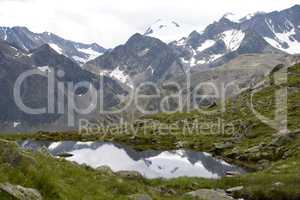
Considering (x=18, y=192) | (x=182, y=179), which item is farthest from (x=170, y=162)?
(x=18, y=192)

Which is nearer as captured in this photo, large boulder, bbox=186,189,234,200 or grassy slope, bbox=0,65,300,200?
grassy slope, bbox=0,65,300,200

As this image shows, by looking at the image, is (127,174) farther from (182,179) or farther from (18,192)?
(18,192)

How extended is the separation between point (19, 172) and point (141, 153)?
72.2m

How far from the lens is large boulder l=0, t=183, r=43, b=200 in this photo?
14328 mm

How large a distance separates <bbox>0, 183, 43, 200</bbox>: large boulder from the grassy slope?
624 mm

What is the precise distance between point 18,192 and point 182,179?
2556 cm

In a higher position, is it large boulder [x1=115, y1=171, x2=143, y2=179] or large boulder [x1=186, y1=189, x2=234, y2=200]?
large boulder [x1=115, y1=171, x2=143, y2=179]

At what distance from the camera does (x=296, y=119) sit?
3563 inches

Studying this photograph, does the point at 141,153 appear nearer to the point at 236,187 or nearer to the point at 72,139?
the point at 72,139

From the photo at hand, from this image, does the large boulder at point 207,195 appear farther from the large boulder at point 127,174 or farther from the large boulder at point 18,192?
the large boulder at point 18,192

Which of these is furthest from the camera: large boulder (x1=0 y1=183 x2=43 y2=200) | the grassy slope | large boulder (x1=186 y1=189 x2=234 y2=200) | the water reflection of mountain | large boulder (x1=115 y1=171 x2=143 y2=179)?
the water reflection of mountain

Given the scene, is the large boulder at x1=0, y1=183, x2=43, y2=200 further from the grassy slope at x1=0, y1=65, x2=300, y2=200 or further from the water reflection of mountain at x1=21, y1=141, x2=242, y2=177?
the water reflection of mountain at x1=21, y1=141, x2=242, y2=177

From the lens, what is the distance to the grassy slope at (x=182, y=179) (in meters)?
17.6

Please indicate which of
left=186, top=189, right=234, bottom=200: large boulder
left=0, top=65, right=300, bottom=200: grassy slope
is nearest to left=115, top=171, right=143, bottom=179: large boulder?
left=0, top=65, right=300, bottom=200: grassy slope
